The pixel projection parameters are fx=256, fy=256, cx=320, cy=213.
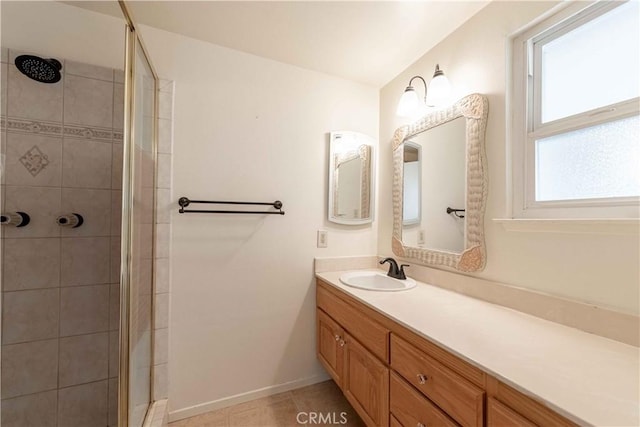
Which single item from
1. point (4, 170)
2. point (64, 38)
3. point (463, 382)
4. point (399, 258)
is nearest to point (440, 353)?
point (463, 382)

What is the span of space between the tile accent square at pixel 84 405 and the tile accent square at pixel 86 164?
3.53ft

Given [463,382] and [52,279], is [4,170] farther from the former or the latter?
[463,382]

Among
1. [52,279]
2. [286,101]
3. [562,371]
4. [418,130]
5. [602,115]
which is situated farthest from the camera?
[286,101]

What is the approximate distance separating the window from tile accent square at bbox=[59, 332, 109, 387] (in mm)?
2221

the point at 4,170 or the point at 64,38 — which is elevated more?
the point at 64,38

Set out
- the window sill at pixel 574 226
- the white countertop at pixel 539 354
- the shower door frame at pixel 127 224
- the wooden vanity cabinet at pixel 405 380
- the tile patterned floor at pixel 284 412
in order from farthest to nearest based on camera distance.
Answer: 1. the tile patterned floor at pixel 284 412
2. the shower door frame at pixel 127 224
3. the window sill at pixel 574 226
4. the wooden vanity cabinet at pixel 405 380
5. the white countertop at pixel 539 354

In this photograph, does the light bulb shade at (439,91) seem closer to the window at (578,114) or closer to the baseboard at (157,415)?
the window at (578,114)

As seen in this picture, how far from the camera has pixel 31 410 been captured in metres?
1.27

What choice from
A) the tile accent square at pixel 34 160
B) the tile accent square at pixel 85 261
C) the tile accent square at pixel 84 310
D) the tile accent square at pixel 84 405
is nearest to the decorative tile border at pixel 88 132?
the tile accent square at pixel 34 160

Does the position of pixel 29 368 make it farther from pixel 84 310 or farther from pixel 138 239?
pixel 138 239

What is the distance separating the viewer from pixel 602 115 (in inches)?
36.7

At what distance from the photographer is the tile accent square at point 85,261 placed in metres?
1.32

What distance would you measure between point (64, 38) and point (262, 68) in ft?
3.33

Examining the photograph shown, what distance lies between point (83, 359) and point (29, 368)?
0.20 meters
